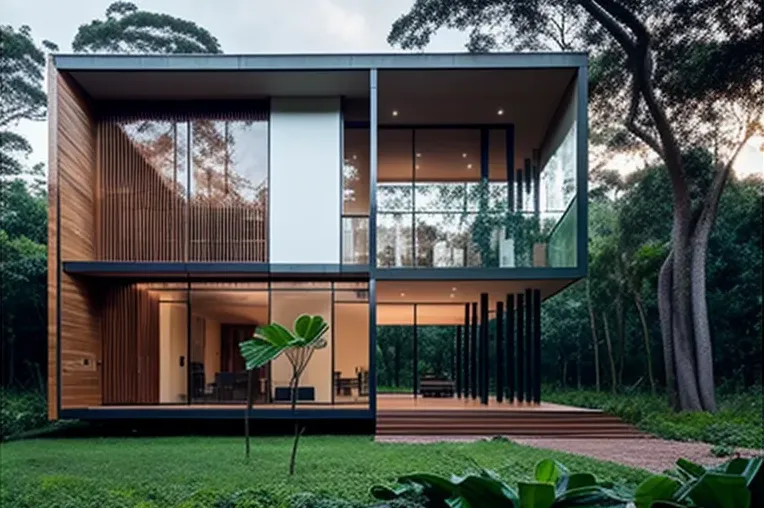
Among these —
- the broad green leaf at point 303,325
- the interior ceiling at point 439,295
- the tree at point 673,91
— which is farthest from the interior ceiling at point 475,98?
the broad green leaf at point 303,325

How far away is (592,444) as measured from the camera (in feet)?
37.8

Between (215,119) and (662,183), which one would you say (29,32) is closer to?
(215,119)

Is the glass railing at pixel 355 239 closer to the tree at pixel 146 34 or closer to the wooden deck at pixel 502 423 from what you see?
the wooden deck at pixel 502 423

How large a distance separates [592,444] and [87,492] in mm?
7495

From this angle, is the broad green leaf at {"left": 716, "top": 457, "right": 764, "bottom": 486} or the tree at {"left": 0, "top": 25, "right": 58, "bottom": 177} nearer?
the broad green leaf at {"left": 716, "top": 457, "right": 764, "bottom": 486}

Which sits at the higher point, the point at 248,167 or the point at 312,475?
the point at 248,167

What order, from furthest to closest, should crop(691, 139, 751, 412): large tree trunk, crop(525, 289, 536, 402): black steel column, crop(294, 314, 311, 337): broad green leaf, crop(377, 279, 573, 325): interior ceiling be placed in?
crop(691, 139, 751, 412): large tree trunk
crop(525, 289, 536, 402): black steel column
crop(377, 279, 573, 325): interior ceiling
crop(294, 314, 311, 337): broad green leaf

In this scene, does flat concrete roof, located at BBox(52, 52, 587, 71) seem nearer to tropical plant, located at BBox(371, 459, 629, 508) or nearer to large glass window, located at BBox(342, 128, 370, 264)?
large glass window, located at BBox(342, 128, 370, 264)

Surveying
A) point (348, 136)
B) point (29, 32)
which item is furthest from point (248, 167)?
point (29, 32)

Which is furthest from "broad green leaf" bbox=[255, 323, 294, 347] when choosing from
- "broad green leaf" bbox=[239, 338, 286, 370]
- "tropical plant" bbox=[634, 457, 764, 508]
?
"tropical plant" bbox=[634, 457, 764, 508]

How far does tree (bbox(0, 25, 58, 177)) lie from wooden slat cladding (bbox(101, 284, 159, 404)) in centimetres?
806

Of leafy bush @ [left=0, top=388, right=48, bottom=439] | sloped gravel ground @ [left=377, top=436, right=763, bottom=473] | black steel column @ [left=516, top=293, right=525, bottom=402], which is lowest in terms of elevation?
leafy bush @ [left=0, top=388, right=48, bottom=439]

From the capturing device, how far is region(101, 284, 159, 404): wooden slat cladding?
1409 centimetres

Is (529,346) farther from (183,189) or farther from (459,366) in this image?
(183,189)
